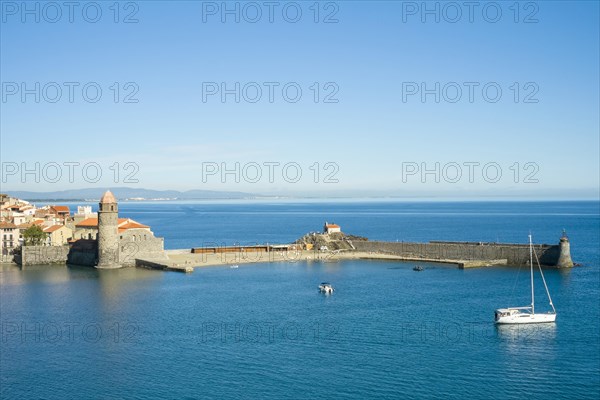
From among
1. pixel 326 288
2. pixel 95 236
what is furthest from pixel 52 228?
pixel 326 288

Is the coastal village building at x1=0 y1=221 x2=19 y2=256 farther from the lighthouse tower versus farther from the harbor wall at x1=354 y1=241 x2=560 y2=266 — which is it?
the harbor wall at x1=354 y1=241 x2=560 y2=266

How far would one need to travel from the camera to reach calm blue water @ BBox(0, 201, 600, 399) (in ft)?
105

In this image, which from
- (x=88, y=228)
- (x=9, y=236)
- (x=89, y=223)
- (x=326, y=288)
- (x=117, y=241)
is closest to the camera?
(x=326, y=288)

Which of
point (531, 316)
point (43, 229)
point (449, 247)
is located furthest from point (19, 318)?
point (449, 247)

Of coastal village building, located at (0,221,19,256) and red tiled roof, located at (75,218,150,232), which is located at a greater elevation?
red tiled roof, located at (75,218,150,232)

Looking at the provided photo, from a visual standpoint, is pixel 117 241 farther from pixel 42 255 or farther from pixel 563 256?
pixel 563 256

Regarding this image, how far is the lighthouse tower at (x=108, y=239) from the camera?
73.8 meters

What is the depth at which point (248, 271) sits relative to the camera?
7488 centimetres

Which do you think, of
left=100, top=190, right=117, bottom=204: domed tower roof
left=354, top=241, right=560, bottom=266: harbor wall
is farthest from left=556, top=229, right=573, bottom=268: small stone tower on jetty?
left=100, top=190, right=117, bottom=204: domed tower roof

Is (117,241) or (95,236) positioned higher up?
(95,236)

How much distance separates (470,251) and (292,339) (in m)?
44.3

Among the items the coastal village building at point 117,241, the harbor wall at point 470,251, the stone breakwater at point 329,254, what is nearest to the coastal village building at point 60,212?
the stone breakwater at point 329,254

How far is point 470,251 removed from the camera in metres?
79.6

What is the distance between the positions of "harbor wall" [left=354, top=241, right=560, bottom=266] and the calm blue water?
669cm
